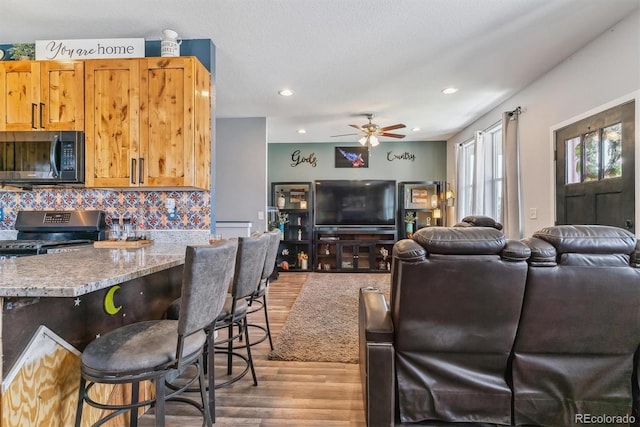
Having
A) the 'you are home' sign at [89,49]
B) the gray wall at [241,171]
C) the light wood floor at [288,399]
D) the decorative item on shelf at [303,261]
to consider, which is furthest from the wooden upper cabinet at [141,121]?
the decorative item on shelf at [303,261]

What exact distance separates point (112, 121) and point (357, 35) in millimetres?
2206

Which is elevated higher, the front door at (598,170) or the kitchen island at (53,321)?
the front door at (598,170)

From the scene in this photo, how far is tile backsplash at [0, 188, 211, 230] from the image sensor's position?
2924 mm

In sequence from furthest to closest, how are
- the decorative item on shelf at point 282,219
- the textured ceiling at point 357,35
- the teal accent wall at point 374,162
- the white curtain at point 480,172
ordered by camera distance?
the teal accent wall at point 374,162, the decorative item on shelf at point 282,219, the white curtain at point 480,172, the textured ceiling at point 357,35

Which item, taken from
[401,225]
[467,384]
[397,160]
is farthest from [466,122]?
[467,384]

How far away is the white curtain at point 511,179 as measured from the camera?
12.6 feet

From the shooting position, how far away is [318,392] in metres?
2.09

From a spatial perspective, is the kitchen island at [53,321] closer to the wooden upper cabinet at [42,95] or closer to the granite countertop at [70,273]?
the granite countertop at [70,273]

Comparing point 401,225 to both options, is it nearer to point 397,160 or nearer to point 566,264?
point 397,160

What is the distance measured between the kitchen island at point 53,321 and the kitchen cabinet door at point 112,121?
1047 mm

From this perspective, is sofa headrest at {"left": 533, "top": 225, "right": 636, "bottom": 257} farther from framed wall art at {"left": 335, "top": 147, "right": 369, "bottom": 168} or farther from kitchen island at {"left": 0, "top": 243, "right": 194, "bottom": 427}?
framed wall art at {"left": 335, "top": 147, "right": 369, "bottom": 168}

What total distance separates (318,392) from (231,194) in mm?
3617

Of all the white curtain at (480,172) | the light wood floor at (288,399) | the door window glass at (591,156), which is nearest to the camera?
the light wood floor at (288,399)

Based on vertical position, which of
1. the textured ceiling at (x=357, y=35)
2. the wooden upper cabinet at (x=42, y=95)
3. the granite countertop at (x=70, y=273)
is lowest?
the granite countertop at (x=70, y=273)
